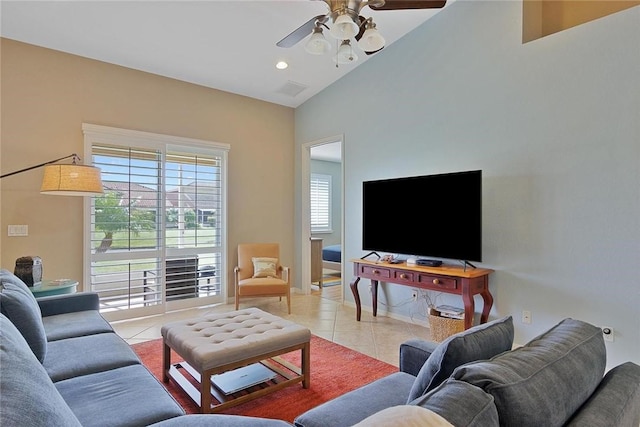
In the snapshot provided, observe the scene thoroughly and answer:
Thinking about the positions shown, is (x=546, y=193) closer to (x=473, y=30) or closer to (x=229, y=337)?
(x=473, y=30)

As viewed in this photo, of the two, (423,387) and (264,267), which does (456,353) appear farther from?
(264,267)

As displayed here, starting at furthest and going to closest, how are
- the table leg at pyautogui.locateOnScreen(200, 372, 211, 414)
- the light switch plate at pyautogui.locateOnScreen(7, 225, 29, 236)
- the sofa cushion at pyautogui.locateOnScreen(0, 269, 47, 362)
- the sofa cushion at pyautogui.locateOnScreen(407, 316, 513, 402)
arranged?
the light switch plate at pyautogui.locateOnScreen(7, 225, 29, 236) < the table leg at pyautogui.locateOnScreen(200, 372, 211, 414) < the sofa cushion at pyautogui.locateOnScreen(0, 269, 47, 362) < the sofa cushion at pyautogui.locateOnScreen(407, 316, 513, 402)

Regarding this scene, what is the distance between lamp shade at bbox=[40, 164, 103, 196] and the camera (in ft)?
10.7

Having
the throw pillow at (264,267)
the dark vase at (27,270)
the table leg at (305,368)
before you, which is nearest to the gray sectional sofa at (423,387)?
the table leg at (305,368)

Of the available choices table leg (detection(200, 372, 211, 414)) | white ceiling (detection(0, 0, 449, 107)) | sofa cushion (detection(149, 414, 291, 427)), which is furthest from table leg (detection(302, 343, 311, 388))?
white ceiling (detection(0, 0, 449, 107))

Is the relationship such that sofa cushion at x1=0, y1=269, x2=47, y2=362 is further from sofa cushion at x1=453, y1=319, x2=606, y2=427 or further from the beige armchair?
the beige armchair

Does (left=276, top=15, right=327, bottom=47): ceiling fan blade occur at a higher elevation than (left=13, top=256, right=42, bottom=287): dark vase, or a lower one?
higher

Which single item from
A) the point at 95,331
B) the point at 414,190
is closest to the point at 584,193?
the point at 414,190

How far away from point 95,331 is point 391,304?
315cm

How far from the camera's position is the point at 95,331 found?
8.13 feet

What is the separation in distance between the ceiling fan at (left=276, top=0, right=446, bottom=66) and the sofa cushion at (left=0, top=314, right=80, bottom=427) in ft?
7.48

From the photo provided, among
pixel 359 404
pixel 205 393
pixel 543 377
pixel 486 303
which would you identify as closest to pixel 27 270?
pixel 205 393

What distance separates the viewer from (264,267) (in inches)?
193

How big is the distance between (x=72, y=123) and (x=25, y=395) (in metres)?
3.87
